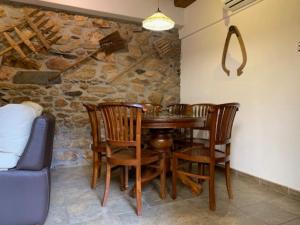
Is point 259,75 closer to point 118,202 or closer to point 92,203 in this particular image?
point 118,202

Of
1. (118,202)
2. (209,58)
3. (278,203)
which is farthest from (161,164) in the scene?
(209,58)

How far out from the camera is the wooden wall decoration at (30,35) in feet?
9.68

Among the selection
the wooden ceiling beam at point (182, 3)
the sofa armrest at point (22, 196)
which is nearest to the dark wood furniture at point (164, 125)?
the sofa armrest at point (22, 196)

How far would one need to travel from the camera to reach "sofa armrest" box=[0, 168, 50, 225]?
1.54 m

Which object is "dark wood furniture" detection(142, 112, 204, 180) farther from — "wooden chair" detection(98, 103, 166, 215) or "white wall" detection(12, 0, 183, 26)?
"white wall" detection(12, 0, 183, 26)

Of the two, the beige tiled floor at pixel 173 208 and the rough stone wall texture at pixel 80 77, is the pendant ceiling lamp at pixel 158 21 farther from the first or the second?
the beige tiled floor at pixel 173 208

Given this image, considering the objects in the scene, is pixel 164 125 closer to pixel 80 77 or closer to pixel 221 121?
pixel 221 121

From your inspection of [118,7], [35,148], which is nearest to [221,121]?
[35,148]

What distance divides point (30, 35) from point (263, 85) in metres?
3.11

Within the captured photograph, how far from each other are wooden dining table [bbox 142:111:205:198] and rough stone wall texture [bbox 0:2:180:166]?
1.46 meters

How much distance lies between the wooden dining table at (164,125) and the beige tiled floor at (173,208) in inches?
9.9

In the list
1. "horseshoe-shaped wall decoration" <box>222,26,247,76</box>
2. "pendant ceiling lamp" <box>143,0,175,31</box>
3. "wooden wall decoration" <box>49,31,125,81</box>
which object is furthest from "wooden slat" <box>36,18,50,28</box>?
"horseshoe-shaped wall decoration" <box>222,26,247,76</box>

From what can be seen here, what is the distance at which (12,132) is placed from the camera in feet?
5.13

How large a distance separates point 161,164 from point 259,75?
1.58 meters
